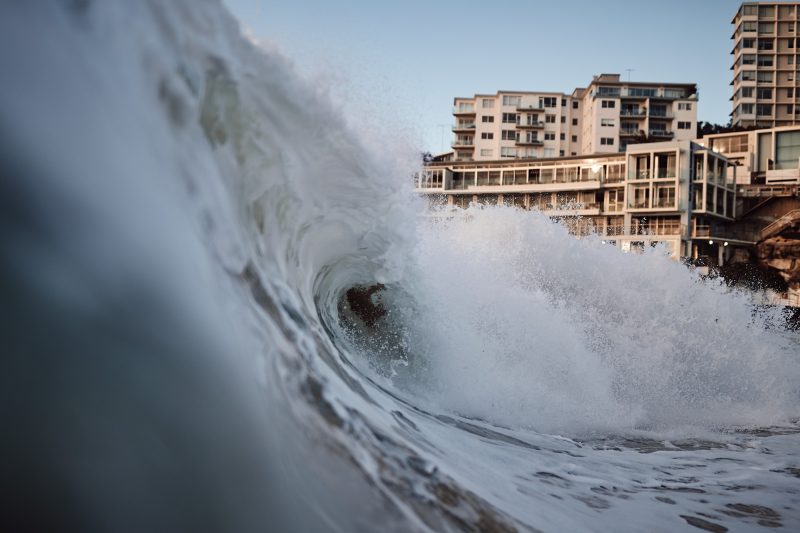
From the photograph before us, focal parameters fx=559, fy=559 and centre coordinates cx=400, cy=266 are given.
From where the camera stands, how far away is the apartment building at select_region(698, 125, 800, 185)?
4722cm

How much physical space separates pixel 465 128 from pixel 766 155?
30077 millimetres

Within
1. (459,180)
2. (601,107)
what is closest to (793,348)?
(459,180)

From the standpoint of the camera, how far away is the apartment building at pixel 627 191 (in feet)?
140

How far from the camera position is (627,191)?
45.1 meters

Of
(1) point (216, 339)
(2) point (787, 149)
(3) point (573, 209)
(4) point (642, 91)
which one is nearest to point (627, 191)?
(3) point (573, 209)

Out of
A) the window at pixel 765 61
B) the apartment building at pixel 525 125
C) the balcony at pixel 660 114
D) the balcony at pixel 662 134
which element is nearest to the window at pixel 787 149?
the balcony at pixel 662 134

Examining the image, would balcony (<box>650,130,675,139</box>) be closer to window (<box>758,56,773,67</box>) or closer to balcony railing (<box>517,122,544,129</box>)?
balcony railing (<box>517,122,544,129</box>)

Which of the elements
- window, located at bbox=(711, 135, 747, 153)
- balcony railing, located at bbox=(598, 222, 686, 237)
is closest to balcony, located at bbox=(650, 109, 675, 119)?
window, located at bbox=(711, 135, 747, 153)

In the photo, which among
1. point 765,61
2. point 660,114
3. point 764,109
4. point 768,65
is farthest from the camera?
point 765,61

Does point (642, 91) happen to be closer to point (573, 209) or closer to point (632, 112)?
point (632, 112)

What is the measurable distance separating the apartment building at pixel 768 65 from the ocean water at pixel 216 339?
230 ft

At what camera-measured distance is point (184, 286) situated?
6.45ft

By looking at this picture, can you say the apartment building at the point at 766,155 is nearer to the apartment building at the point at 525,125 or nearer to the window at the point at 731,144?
the window at the point at 731,144

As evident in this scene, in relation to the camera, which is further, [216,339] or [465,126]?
[465,126]
